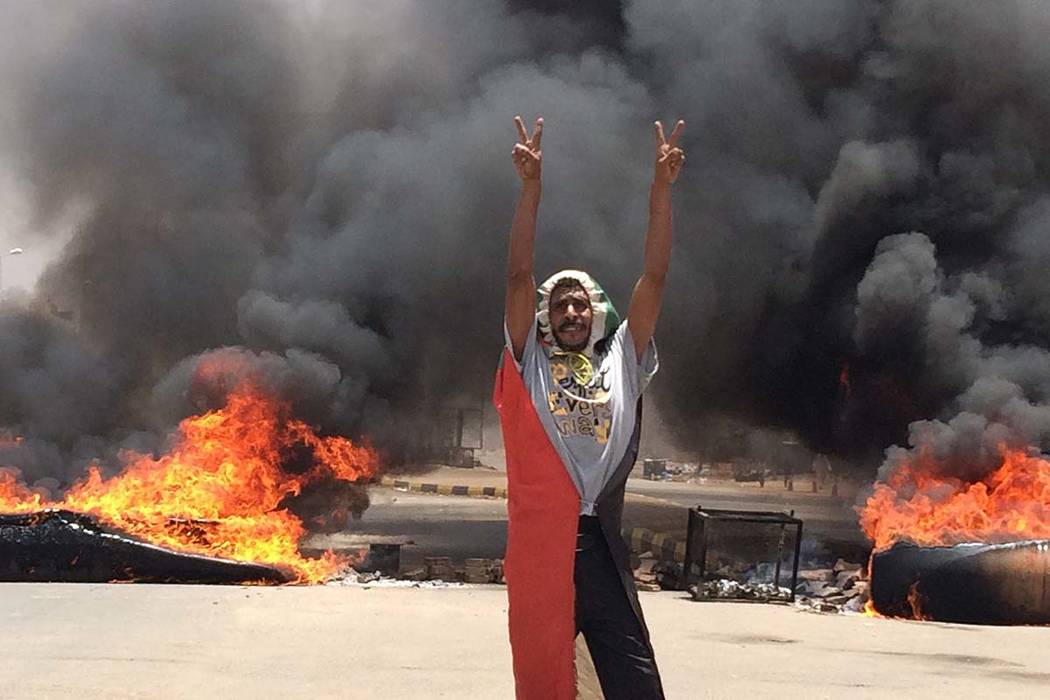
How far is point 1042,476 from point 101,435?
1186 cm

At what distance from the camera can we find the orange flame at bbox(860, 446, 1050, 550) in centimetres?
1070

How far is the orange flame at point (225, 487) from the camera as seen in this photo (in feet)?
36.9

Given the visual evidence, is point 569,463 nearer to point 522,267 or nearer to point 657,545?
point 522,267

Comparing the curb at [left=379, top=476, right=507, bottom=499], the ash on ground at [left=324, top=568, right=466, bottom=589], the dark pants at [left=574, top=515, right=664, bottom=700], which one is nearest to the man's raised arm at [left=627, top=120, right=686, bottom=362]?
the dark pants at [left=574, top=515, right=664, bottom=700]

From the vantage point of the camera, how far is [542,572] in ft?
10.2

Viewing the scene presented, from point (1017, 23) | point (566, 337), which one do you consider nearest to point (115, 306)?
point (1017, 23)

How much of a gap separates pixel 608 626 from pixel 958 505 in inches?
375

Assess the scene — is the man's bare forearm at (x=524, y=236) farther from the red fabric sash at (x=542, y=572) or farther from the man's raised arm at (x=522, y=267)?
the red fabric sash at (x=542, y=572)

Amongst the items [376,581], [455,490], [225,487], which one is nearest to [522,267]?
[376,581]

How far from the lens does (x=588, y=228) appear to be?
17.9 metres

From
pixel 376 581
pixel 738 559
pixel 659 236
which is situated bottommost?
pixel 376 581

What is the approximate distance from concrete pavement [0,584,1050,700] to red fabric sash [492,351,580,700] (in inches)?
98.6

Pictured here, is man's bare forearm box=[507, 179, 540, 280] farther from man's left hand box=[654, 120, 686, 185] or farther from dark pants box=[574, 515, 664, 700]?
dark pants box=[574, 515, 664, 700]

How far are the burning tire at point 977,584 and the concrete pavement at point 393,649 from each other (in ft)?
1.15
